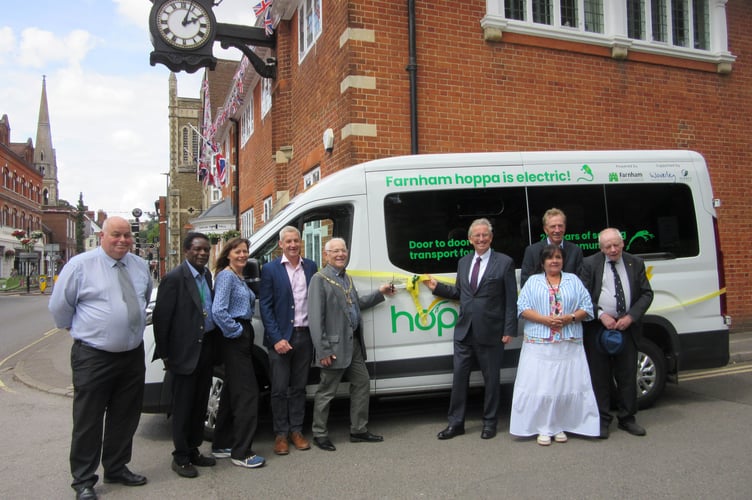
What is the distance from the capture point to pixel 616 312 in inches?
208

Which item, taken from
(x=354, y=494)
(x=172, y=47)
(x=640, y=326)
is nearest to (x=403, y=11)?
(x=172, y=47)

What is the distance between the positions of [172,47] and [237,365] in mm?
7787

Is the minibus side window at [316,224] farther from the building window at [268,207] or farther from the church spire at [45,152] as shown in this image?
the church spire at [45,152]

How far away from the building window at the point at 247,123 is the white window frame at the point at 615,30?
31.6ft

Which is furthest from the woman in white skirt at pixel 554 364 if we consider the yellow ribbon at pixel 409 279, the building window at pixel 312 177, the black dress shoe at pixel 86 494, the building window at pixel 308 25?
the building window at pixel 308 25

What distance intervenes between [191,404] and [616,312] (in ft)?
12.1

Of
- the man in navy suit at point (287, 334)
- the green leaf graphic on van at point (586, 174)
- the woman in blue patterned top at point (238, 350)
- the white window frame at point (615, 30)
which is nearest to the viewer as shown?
the woman in blue patterned top at point (238, 350)

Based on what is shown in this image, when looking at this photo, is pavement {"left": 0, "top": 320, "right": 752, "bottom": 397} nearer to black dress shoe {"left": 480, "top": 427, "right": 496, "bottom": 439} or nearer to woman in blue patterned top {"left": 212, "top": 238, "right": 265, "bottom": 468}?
woman in blue patterned top {"left": 212, "top": 238, "right": 265, "bottom": 468}

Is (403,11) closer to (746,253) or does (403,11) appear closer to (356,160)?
Answer: (356,160)

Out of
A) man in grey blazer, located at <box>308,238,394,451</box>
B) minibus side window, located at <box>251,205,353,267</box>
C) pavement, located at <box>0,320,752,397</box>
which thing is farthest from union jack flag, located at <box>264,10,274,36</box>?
man in grey blazer, located at <box>308,238,394,451</box>

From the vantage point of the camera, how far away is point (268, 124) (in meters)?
14.5

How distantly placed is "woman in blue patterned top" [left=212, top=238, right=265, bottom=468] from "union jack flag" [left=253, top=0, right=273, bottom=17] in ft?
29.5

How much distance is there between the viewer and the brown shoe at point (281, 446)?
16.3 feet

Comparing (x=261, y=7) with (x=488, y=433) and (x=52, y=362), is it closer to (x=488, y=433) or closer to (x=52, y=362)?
(x=52, y=362)
